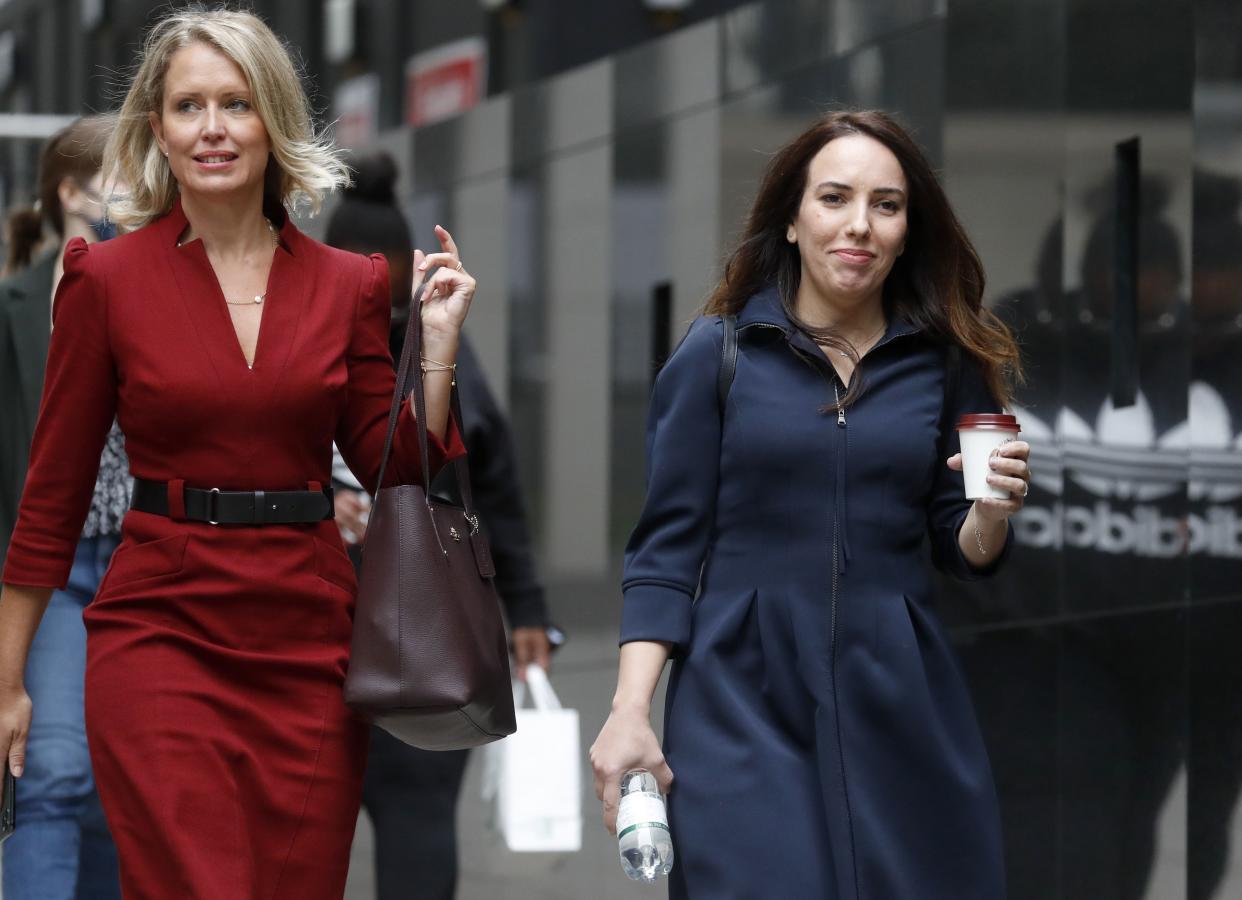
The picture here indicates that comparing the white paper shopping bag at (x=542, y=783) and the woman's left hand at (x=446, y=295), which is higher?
the woman's left hand at (x=446, y=295)

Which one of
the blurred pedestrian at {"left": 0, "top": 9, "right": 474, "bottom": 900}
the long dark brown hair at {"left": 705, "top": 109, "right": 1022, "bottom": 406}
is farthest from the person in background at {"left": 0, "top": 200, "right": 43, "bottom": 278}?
the long dark brown hair at {"left": 705, "top": 109, "right": 1022, "bottom": 406}

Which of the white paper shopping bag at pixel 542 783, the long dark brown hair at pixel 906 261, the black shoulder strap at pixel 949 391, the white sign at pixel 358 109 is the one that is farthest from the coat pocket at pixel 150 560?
the white sign at pixel 358 109

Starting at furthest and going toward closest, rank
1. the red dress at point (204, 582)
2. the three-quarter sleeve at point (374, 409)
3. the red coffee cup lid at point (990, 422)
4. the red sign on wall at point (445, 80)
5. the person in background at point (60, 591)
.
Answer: the red sign on wall at point (445, 80)
the person in background at point (60, 591)
the three-quarter sleeve at point (374, 409)
the red dress at point (204, 582)
the red coffee cup lid at point (990, 422)

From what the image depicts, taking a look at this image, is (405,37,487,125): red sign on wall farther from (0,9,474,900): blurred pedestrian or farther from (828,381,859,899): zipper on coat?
(828,381,859,899): zipper on coat

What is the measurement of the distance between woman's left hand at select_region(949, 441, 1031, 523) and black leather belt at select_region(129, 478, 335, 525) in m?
1.16

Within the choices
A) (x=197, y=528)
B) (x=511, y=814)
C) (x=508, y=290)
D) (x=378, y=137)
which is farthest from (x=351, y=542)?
(x=378, y=137)

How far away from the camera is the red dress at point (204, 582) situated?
13.2 ft

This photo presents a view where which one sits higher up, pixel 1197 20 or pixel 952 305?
pixel 1197 20

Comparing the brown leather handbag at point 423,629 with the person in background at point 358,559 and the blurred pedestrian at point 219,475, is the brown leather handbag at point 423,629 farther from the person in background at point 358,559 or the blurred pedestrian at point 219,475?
the person in background at point 358,559

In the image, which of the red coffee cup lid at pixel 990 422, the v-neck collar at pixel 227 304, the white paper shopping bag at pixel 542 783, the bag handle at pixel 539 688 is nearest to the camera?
the red coffee cup lid at pixel 990 422

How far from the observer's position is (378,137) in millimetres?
11383

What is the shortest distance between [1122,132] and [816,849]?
226cm

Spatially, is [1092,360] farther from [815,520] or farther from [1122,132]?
[815,520]

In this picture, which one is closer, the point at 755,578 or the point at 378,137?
the point at 755,578
